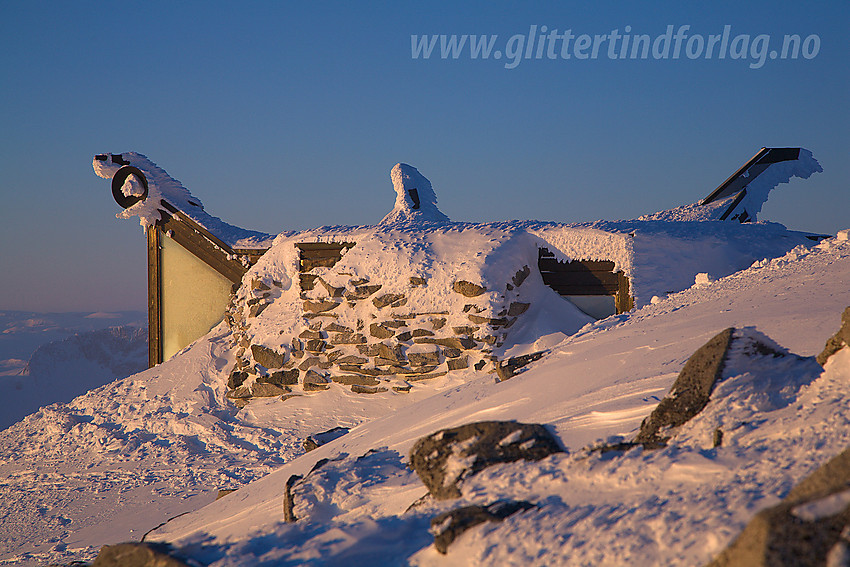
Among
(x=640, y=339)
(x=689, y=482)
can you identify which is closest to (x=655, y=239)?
(x=640, y=339)

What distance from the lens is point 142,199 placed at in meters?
12.4

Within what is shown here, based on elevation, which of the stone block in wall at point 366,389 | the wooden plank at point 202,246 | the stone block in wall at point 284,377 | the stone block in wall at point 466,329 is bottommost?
the stone block in wall at point 366,389

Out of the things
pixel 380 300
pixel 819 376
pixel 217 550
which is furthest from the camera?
pixel 380 300

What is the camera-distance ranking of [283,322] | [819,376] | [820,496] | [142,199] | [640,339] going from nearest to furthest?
[820,496], [819,376], [640,339], [283,322], [142,199]

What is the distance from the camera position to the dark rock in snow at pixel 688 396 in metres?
2.68

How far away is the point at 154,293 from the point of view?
1273 centimetres

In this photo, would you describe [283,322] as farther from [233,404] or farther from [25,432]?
[25,432]

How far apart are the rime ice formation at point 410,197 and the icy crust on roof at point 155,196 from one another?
274 centimetres

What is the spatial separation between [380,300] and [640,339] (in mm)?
4225

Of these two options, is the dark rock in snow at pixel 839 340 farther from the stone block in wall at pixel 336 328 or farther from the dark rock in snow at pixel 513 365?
the stone block in wall at pixel 336 328

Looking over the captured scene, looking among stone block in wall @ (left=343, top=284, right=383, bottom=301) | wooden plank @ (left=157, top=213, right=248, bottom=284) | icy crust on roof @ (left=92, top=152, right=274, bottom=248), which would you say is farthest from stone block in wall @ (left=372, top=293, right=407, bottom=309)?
icy crust on roof @ (left=92, top=152, right=274, bottom=248)

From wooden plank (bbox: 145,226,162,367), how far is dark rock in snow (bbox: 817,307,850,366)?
1202 centimetres

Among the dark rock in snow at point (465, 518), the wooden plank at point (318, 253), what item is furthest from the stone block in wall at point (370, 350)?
the dark rock in snow at point (465, 518)

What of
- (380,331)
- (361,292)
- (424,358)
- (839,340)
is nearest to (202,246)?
(361,292)
